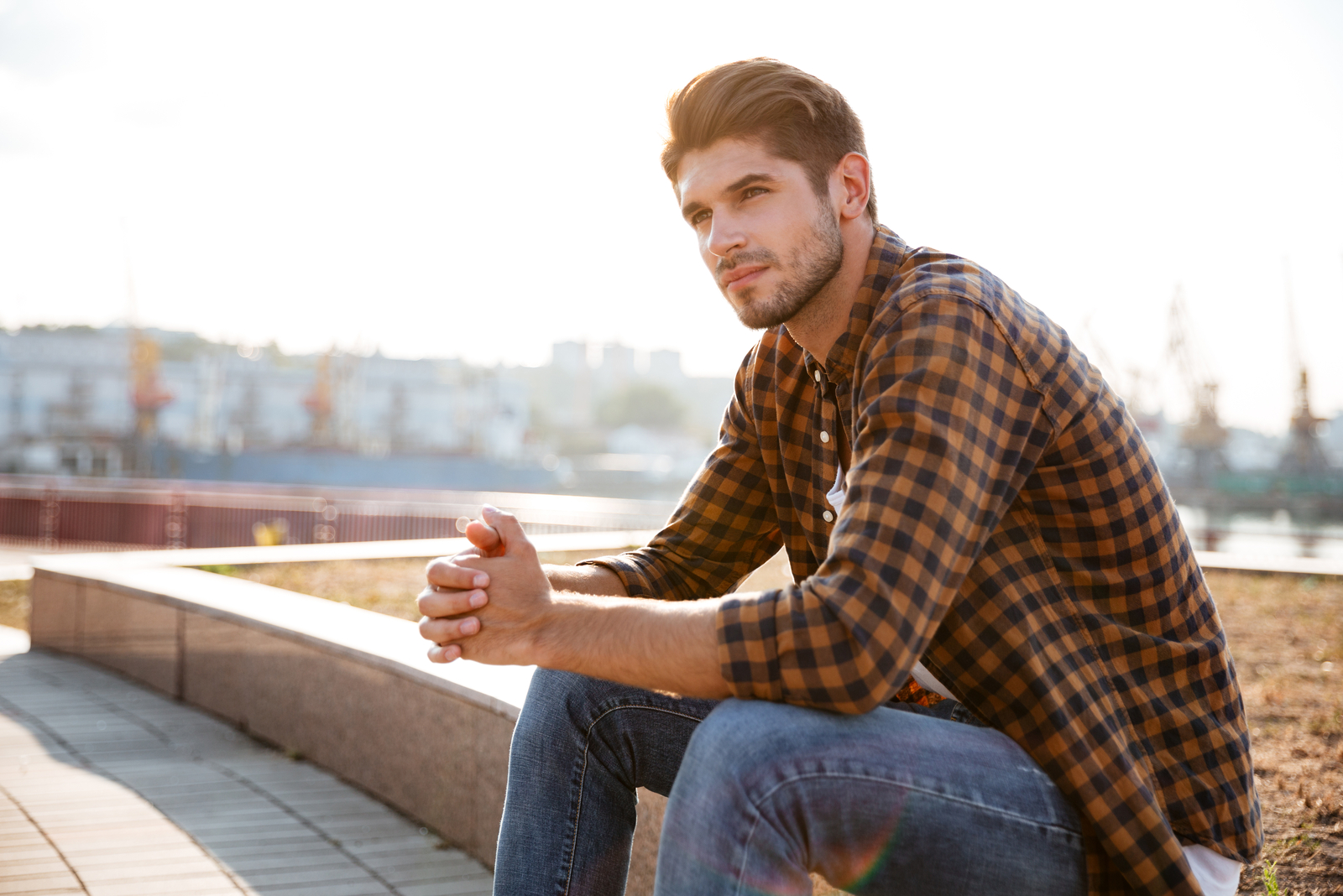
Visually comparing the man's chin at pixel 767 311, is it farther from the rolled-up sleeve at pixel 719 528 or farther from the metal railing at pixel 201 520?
the metal railing at pixel 201 520

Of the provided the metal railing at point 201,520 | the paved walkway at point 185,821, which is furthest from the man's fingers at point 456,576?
the metal railing at point 201,520

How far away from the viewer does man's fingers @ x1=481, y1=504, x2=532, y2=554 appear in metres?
1.57

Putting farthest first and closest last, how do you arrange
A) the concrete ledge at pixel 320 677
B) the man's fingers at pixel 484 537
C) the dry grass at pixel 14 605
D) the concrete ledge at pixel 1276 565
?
1. the concrete ledge at pixel 1276 565
2. the dry grass at pixel 14 605
3. the concrete ledge at pixel 320 677
4. the man's fingers at pixel 484 537

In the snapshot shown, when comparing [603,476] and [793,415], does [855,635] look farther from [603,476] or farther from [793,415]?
[603,476]

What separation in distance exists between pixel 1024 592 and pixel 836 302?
594 mm

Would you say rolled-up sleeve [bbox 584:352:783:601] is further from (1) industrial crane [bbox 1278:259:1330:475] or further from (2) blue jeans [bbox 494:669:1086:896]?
(1) industrial crane [bbox 1278:259:1330:475]

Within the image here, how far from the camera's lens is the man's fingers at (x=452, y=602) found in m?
1.49

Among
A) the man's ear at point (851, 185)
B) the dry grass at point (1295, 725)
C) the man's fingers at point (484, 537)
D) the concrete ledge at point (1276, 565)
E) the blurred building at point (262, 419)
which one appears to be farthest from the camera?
the blurred building at point (262, 419)

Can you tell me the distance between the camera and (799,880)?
120 centimetres

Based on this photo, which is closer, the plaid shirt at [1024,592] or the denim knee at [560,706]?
the plaid shirt at [1024,592]

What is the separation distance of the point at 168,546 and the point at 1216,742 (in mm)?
15748

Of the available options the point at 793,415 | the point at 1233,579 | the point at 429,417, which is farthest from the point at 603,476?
the point at 793,415

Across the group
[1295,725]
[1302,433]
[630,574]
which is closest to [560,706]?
[630,574]

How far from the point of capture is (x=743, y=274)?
1.70m
